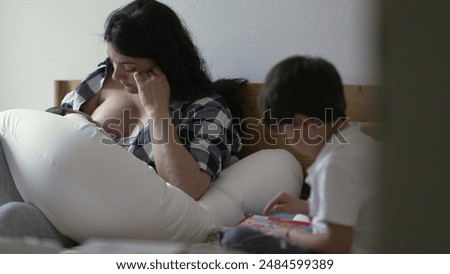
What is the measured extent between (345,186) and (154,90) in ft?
0.91

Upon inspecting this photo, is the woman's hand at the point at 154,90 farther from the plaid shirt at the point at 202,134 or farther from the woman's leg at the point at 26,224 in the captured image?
the woman's leg at the point at 26,224

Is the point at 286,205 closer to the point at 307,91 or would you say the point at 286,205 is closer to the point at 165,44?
the point at 307,91

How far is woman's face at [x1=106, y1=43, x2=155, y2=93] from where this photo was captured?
593 mm

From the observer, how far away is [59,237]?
1.75ft

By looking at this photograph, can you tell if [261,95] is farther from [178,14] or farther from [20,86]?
[20,86]

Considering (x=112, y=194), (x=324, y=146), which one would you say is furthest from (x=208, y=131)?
(x=324, y=146)

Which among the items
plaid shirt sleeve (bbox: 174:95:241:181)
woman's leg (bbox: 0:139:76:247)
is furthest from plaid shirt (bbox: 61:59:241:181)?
woman's leg (bbox: 0:139:76:247)

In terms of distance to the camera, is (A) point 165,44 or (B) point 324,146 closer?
(B) point 324,146

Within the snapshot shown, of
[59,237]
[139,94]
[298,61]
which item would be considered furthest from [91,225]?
[298,61]

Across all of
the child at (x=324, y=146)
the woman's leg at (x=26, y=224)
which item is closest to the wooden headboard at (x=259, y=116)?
the child at (x=324, y=146)

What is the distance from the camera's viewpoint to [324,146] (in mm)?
387

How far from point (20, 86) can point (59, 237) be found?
0.31 m

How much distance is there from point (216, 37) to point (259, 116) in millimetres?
199

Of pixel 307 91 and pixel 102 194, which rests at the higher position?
pixel 307 91
